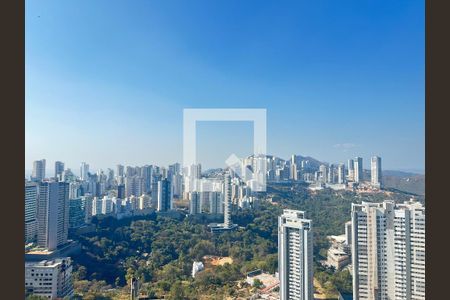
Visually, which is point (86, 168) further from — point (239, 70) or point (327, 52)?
point (327, 52)

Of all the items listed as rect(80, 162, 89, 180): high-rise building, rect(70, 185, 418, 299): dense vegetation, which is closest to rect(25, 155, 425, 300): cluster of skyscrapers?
rect(80, 162, 89, 180): high-rise building

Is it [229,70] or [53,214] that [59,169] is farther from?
[229,70]

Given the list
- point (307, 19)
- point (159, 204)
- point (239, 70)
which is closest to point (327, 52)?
point (307, 19)

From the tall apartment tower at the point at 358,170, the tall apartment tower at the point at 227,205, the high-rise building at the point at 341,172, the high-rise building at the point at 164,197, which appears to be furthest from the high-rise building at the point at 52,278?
the tall apartment tower at the point at 358,170

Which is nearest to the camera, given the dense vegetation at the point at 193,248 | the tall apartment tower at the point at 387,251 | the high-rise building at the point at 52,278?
the tall apartment tower at the point at 387,251

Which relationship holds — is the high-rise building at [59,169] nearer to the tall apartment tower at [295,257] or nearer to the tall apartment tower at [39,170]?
the tall apartment tower at [39,170]

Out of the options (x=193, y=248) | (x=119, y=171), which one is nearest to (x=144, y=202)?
(x=119, y=171)
